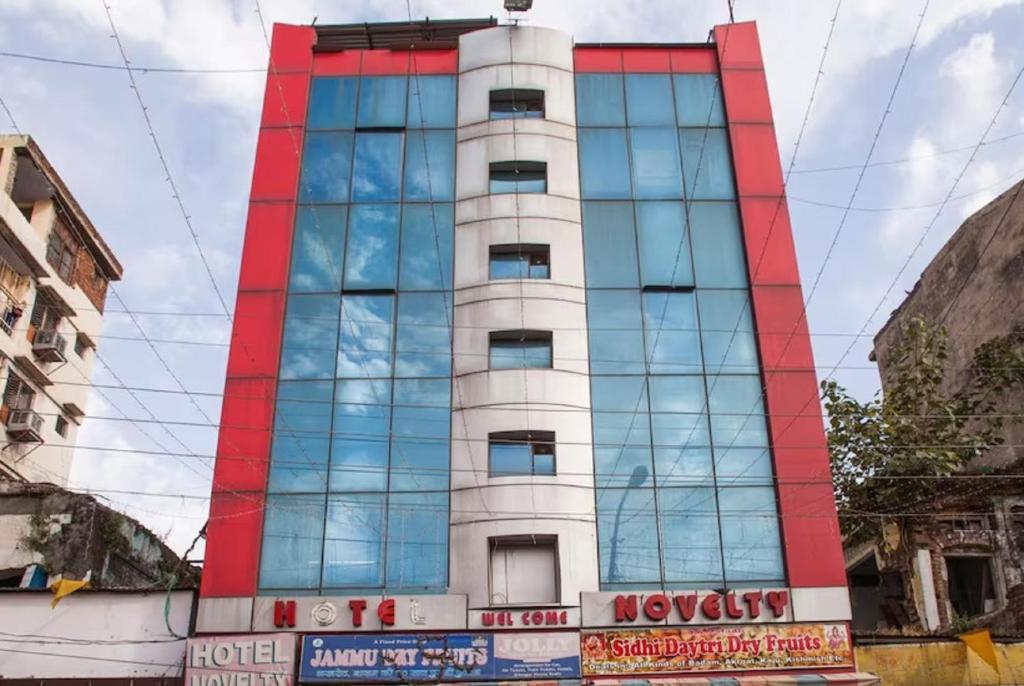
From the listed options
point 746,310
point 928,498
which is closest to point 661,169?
point 746,310

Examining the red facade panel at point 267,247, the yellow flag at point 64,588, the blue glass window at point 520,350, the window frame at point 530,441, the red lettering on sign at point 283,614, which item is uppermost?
the red facade panel at point 267,247

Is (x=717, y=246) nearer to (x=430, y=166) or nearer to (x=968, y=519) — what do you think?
(x=430, y=166)

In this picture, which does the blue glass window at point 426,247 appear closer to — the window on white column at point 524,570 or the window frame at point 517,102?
the window frame at point 517,102

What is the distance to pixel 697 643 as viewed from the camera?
20.7m

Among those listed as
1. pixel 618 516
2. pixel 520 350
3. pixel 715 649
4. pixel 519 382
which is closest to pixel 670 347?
pixel 520 350

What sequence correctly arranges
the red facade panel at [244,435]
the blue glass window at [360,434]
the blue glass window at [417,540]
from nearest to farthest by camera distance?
the blue glass window at [417,540]
the red facade panel at [244,435]
the blue glass window at [360,434]

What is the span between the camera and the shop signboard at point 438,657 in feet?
66.6

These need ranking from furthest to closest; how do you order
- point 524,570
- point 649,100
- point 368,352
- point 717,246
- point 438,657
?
point 649,100 → point 717,246 → point 368,352 → point 524,570 → point 438,657

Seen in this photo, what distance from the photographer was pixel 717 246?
25312 millimetres

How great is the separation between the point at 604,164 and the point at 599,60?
357 centimetres

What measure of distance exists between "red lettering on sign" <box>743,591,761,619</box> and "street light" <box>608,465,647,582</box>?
113 inches

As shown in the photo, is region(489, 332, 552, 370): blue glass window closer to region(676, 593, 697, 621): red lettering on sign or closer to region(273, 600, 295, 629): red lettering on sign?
region(676, 593, 697, 621): red lettering on sign

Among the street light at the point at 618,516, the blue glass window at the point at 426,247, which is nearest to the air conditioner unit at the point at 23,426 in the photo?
the blue glass window at the point at 426,247

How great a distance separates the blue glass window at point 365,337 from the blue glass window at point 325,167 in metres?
3.20
